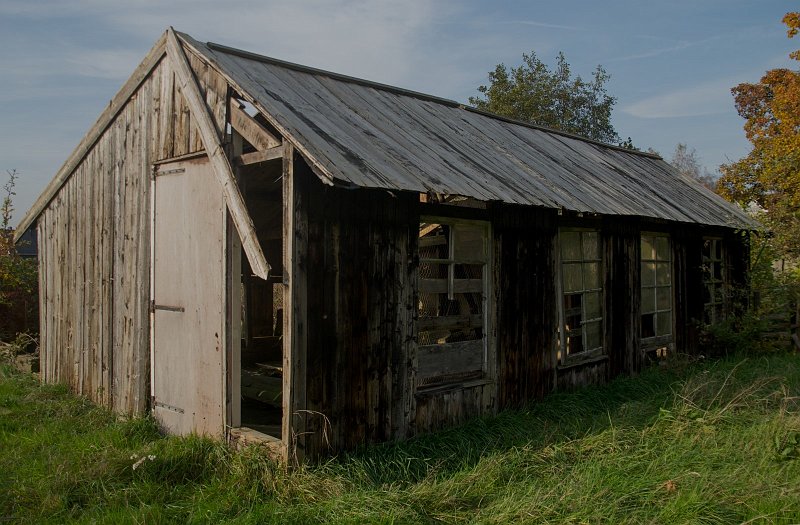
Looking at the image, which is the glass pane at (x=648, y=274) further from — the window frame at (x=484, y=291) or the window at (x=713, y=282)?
the window frame at (x=484, y=291)

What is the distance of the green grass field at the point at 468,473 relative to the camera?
477cm

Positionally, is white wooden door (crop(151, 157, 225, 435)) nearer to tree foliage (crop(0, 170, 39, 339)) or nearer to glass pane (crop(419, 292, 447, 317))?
glass pane (crop(419, 292, 447, 317))

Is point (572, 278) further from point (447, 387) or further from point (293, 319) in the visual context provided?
point (293, 319)

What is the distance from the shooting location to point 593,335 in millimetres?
9172

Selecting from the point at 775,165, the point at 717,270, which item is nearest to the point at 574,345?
the point at 717,270

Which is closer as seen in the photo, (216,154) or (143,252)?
(216,154)

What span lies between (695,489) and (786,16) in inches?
756

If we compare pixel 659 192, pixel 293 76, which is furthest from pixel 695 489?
pixel 659 192

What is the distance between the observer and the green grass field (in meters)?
4.77

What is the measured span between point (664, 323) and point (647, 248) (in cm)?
127

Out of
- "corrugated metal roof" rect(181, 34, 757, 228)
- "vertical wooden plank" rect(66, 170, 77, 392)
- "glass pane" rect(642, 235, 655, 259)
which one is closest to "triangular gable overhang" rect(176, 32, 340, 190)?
"corrugated metal roof" rect(181, 34, 757, 228)

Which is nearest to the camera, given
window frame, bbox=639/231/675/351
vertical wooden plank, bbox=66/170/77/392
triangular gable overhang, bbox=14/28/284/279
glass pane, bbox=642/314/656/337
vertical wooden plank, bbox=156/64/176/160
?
triangular gable overhang, bbox=14/28/284/279

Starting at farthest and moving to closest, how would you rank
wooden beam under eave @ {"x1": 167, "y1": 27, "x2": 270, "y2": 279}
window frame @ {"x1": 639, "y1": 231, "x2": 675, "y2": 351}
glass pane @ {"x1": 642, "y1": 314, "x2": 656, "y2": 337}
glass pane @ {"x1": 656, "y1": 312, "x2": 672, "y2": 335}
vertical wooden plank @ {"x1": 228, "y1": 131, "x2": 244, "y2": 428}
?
glass pane @ {"x1": 656, "y1": 312, "x2": 672, "y2": 335}, glass pane @ {"x1": 642, "y1": 314, "x2": 656, "y2": 337}, window frame @ {"x1": 639, "y1": 231, "x2": 675, "y2": 351}, vertical wooden plank @ {"x1": 228, "y1": 131, "x2": 244, "y2": 428}, wooden beam under eave @ {"x1": 167, "y1": 27, "x2": 270, "y2": 279}

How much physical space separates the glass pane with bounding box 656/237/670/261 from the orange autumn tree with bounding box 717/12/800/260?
3174mm
